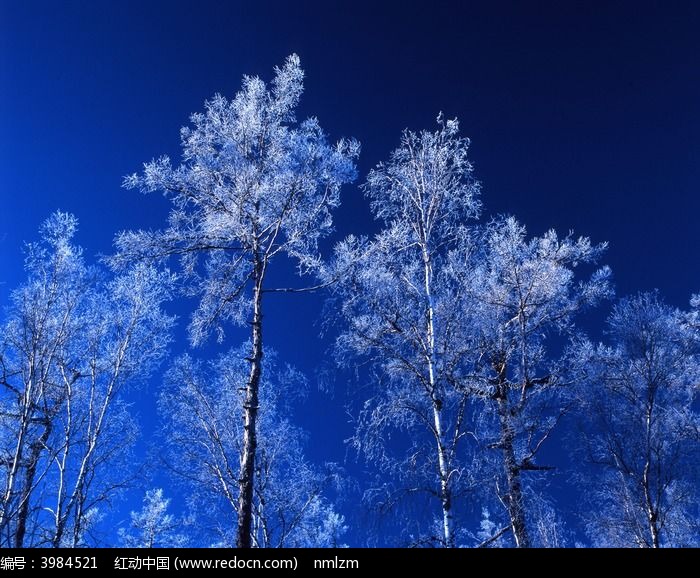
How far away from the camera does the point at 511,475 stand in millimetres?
9344

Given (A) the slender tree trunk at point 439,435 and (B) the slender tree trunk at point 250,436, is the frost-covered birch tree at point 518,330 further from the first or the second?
(B) the slender tree trunk at point 250,436

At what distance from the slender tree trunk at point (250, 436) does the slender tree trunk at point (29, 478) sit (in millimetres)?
5726

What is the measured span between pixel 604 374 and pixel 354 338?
5948mm

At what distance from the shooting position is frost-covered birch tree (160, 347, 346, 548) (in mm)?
10922

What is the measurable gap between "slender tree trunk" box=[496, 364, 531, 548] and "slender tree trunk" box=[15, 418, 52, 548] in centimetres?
997

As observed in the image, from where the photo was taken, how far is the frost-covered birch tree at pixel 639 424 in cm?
1123

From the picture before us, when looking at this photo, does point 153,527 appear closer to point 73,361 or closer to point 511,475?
point 73,361

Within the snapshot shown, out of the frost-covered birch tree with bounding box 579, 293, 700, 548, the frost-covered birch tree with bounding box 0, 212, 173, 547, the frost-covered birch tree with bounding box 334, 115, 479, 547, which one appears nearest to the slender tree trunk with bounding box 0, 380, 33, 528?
the frost-covered birch tree with bounding box 0, 212, 173, 547

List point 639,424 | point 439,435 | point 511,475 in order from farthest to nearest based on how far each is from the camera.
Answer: point 639,424 < point 511,475 < point 439,435

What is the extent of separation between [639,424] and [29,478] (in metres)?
14.8

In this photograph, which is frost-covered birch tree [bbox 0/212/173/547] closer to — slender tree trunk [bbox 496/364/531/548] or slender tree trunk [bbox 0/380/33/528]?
slender tree trunk [bbox 0/380/33/528]

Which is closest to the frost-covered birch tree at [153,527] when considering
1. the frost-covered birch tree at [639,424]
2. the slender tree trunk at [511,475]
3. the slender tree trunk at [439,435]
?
the slender tree trunk at [439,435]

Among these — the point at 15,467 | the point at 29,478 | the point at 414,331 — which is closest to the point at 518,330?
the point at 414,331
